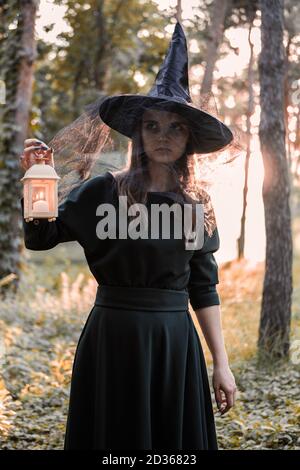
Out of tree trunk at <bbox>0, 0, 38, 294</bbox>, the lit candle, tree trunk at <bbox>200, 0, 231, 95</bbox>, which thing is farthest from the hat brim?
tree trunk at <bbox>0, 0, 38, 294</bbox>

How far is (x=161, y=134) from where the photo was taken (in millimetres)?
2977

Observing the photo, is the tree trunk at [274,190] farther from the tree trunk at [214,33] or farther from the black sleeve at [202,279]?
the black sleeve at [202,279]

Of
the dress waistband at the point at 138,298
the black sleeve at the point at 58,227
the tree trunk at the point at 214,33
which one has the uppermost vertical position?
the tree trunk at the point at 214,33

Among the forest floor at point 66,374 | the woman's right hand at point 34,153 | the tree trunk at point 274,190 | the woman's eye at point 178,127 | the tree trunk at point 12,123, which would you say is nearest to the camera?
the woman's right hand at point 34,153

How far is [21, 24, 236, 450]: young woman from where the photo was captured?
2887mm

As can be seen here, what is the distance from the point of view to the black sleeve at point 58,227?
9.15 feet

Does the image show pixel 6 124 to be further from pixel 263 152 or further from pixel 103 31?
pixel 103 31

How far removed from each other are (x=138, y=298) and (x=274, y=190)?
423cm

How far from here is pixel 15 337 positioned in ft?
26.2

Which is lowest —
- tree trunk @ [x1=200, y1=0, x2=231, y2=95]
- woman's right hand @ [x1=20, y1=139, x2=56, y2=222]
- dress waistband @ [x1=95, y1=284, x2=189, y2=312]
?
dress waistband @ [x1=95, y1=284, x2=189, y2=312]

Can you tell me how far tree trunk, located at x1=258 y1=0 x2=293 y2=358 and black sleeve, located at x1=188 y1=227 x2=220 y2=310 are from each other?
3823mm

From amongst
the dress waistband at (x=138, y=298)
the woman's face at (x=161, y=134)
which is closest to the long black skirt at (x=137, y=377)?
the dress waistband at (x=138, y=298)

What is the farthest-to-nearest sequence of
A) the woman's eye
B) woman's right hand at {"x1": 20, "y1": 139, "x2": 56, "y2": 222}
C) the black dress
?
the woman's eye
the black dress
woman's right hand at {"x1": 20, "y1": 139, "x2": 56, "y2": 222}

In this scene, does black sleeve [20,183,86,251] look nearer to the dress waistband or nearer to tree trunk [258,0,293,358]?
the dress waistband
